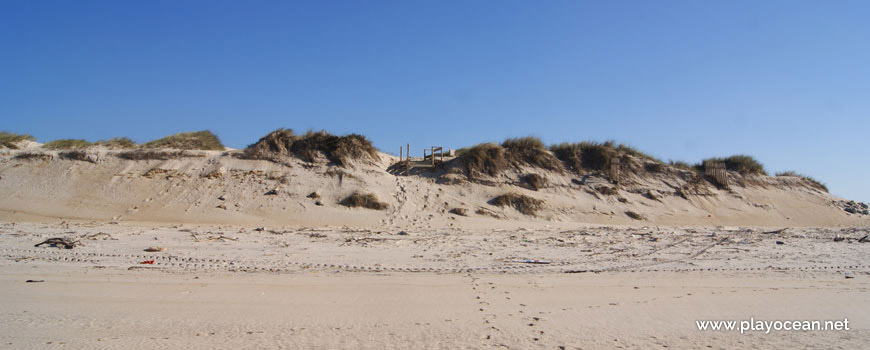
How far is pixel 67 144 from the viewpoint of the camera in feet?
64.0

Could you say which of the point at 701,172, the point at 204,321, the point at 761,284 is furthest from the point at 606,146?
the point at 204,321

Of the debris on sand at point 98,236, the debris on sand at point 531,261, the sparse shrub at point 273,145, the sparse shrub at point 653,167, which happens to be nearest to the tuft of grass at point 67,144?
the sparse shrub at point 273,145

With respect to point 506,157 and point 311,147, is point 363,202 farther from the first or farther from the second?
point 506,157

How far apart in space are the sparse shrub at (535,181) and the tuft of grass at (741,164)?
852cm

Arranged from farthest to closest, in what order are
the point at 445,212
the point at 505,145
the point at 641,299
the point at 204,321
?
the point at 505,145, the point at 445,212, the point at 641,299, the point at 204,321

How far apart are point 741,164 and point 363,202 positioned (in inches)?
703

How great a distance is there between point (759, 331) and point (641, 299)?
4.00 ft

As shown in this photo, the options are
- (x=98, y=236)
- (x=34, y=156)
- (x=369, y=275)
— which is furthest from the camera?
(x=34, y=156)

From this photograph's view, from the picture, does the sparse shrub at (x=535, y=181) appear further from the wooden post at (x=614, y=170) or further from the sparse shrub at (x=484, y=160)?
the wooden post at (x=614, y=170)

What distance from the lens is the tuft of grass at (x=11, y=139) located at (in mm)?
19016

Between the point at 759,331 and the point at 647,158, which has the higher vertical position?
the point at 647,158

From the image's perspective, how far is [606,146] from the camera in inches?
840

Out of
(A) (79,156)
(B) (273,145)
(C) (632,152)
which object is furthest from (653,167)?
(A) (79,156)

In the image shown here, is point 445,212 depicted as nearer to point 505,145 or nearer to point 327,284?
point 505,145
